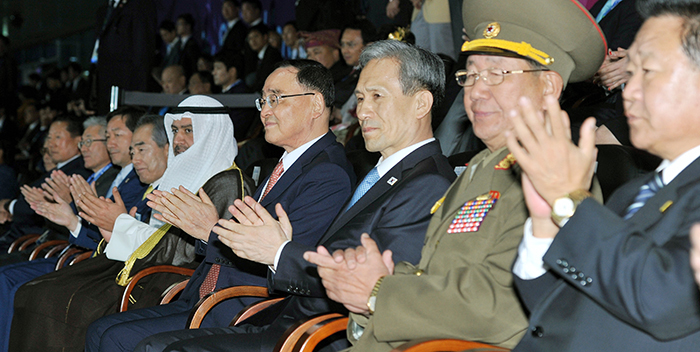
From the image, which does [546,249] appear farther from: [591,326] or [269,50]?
[269,50]

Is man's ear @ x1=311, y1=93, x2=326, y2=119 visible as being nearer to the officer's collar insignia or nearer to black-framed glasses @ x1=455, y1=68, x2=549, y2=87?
black-framed glasses @ x1=455, y1=68, x2=549, y2=87

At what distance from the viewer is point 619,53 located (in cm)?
Answer: 256

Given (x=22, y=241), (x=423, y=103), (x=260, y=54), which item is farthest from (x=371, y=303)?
(x=260, y=54)

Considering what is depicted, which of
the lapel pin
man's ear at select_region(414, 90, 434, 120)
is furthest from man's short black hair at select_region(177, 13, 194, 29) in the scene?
the lapel pin

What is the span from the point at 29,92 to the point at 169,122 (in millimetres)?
9675

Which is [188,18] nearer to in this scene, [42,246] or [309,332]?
[42,246]

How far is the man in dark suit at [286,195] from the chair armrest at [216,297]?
11cm

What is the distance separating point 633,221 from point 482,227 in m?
0.44

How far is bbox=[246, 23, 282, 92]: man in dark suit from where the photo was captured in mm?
6719

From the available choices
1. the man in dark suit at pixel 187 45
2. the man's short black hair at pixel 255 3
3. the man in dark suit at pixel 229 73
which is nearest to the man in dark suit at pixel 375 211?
the man in dark suit at pixel 229 73

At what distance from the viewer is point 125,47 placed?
23.2 ft

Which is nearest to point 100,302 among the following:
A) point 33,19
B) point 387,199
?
point 387,199

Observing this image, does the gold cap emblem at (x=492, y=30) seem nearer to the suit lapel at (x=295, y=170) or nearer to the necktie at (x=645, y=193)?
the necktie at (x=645, y=193)

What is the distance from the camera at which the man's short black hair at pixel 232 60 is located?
7.07 metres
